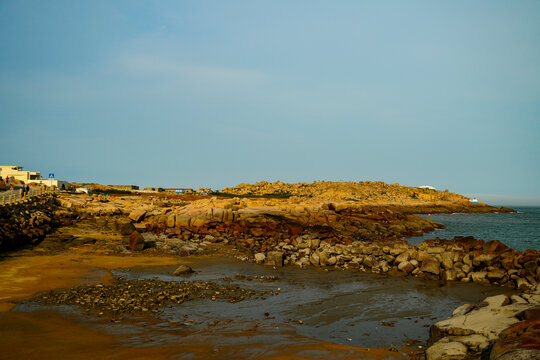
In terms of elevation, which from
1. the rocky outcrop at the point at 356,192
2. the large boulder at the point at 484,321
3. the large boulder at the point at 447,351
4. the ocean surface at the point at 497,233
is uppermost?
the rocky outcrop at the point at 356,192

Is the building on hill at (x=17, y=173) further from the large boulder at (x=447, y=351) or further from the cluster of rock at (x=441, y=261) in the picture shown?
the large boulder at (x=447, y=351)

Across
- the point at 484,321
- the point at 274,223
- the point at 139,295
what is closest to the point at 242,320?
the point at 139,295

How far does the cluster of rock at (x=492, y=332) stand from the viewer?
629cm

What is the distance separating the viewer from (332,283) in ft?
55.6

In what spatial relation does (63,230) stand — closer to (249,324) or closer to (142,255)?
(142,255)

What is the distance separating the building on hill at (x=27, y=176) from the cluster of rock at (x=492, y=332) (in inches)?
2729

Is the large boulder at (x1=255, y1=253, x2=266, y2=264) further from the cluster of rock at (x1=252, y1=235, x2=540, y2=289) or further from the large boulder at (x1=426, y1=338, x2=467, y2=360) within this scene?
the large boulder at (x1=426, y1=338, x2=467, y2=360)

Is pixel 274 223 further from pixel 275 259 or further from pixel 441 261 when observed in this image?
pixel 441 261

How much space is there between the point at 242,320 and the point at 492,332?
6.41 metres

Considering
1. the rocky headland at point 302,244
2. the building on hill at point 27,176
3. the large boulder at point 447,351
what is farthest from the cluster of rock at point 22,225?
the building on hill at point 27,176

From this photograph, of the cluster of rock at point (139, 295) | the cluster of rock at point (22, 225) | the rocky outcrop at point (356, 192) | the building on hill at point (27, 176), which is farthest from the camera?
the rocky outcrop at point (356, 192)

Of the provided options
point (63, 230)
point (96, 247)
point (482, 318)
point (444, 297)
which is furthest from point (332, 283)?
point (63, 230)

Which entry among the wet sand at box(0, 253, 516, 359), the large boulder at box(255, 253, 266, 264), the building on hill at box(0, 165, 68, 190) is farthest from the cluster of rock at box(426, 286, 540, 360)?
the building on hill at box(0, 165, 68, 190)

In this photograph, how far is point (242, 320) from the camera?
10.9 m
